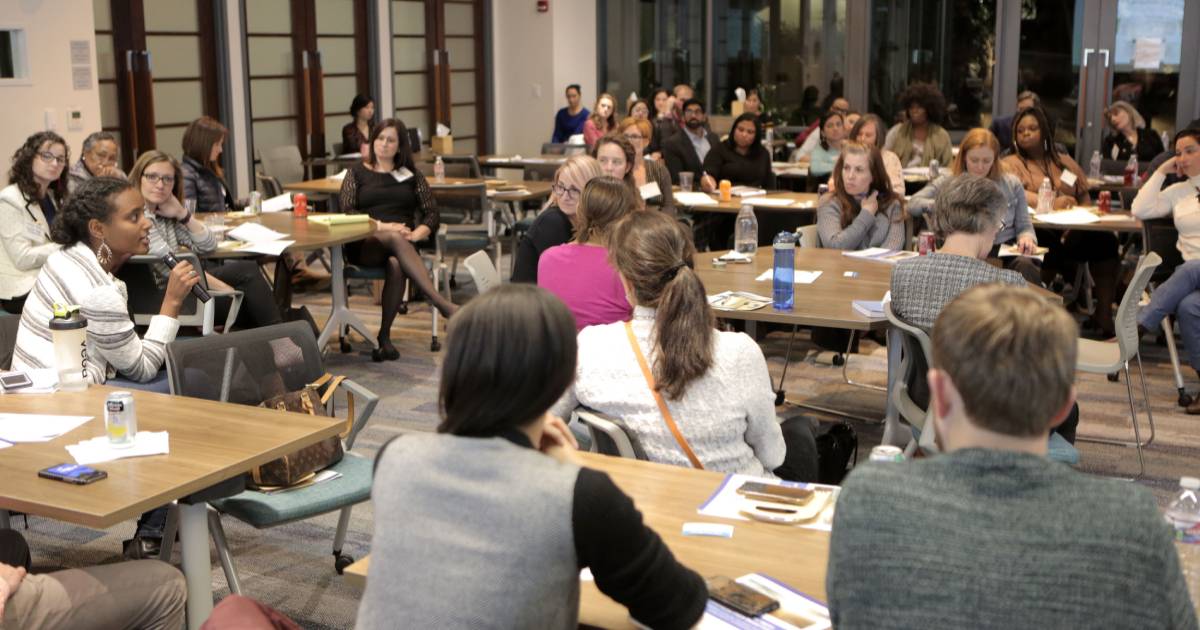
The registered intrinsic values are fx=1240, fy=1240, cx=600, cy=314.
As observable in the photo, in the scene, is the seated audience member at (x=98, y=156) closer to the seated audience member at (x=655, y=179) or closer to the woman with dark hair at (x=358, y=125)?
the seated audience member at (x=655, y=179)

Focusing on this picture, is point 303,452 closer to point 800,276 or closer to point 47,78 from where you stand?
point 800,276

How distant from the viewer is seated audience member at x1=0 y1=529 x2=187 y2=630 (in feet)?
8.77

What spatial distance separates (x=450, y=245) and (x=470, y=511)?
21.3 feet

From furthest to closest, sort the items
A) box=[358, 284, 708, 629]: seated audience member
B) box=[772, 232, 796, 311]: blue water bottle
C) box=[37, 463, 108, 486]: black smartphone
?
1. box=[772, 232, 796, 311]: blue water bottle
2. box=[37, 463, 108, 486]: black smartphone
3. box=[358, 284, 708, 629]: seated audience member

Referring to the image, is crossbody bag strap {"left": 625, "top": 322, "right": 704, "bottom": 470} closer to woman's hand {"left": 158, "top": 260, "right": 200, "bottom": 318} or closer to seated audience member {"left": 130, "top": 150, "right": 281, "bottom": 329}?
woman's hand {"left": 158, "top": 260, "right": 200, "bottom": 318}

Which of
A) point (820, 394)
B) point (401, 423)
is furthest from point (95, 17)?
point (820, 394)

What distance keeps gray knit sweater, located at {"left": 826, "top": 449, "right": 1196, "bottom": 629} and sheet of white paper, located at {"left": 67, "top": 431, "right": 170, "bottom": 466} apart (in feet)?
6.53

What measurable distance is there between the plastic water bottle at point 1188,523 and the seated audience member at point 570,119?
1195 centimetres

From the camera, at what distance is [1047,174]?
776cm

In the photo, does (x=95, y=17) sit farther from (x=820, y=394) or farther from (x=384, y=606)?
(x=384, y=606)

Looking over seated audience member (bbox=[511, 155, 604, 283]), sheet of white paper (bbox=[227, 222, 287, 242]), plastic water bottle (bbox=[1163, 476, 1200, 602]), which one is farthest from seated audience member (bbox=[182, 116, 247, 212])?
plastic water bottle (bbox=[1163, 476, 1200, 602])

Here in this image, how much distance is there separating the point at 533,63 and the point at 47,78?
671 cm

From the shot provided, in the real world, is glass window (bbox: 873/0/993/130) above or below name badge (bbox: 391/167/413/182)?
above

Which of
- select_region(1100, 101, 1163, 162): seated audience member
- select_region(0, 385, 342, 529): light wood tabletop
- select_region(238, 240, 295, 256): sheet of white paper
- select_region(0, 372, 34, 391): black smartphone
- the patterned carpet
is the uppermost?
select_region(1100, 101, 1163, 162): seated audience member
